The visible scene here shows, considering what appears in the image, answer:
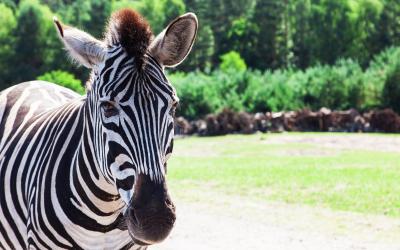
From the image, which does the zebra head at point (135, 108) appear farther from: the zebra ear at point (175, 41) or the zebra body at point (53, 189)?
the zebra body at point (53, 189)

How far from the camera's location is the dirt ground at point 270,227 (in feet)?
28.7

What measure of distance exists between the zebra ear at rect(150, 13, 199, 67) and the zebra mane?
54 mm

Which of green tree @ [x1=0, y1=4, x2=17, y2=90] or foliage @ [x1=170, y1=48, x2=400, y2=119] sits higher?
green tree @ [x1=0, y1=4, x2=17, y2=90]

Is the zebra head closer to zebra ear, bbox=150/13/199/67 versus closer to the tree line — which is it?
zebra ear, bbox=150/13/199/67

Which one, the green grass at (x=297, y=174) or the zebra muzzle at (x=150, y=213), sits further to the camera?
the green grass at (x=297, y=174)

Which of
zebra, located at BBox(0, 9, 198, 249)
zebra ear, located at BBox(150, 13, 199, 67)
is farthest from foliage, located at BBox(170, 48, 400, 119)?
zebra ear, located at BBox(150, 13, 199, 67)

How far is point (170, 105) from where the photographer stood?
3.39 meters

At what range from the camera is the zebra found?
321cm

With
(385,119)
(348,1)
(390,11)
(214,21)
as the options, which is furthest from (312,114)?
(214,21)

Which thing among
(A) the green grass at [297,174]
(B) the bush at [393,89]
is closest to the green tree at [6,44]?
(B) the bush at [393,89]

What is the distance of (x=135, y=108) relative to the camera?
3.27 metres

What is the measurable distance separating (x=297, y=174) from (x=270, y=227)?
21.5ft

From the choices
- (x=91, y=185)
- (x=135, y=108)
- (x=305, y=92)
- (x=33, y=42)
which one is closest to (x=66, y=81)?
(x=305, y=92)

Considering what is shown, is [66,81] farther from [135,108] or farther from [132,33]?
[135,108]
